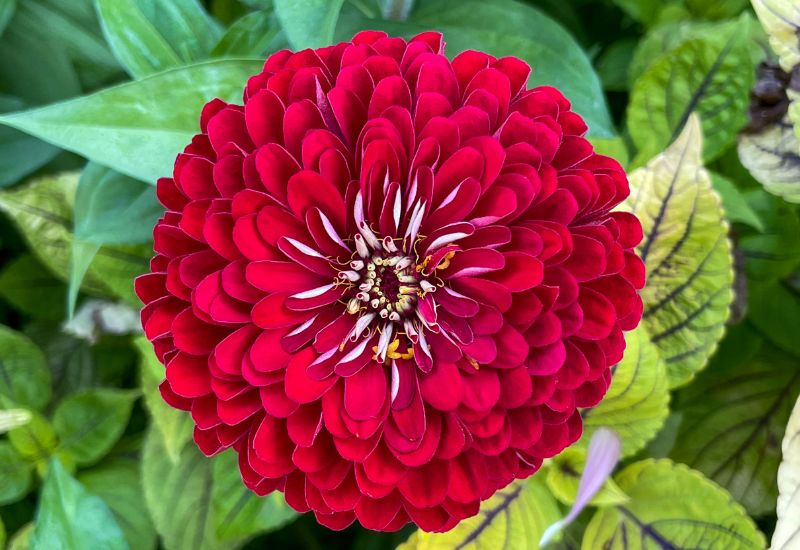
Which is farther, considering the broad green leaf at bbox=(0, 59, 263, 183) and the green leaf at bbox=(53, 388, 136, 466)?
the green leaf at bbox=(53, 388, 136, 466)

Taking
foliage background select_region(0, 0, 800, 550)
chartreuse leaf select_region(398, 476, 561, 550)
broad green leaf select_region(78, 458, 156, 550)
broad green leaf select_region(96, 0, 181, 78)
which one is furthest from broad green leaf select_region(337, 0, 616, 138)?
broad green leaf select_region(78, 458, 156, 550)

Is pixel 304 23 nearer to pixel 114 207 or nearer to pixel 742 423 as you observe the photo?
pixel 114 207

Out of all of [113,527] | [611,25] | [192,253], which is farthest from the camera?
[611,25]

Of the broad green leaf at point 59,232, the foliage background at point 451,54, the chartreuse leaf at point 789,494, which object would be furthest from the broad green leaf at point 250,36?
the chartreuse leaf at point 789,494

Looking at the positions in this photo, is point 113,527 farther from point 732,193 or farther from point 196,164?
point 732,193

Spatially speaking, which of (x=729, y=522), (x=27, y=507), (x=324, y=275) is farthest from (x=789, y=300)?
(x=27, y=507)

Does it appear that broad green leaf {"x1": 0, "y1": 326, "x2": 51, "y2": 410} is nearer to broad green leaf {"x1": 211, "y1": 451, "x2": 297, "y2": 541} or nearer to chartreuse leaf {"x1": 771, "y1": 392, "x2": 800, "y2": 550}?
broad green leaf {"x1": 211, "y1": 451, "x2": 297, "y2": 541}
